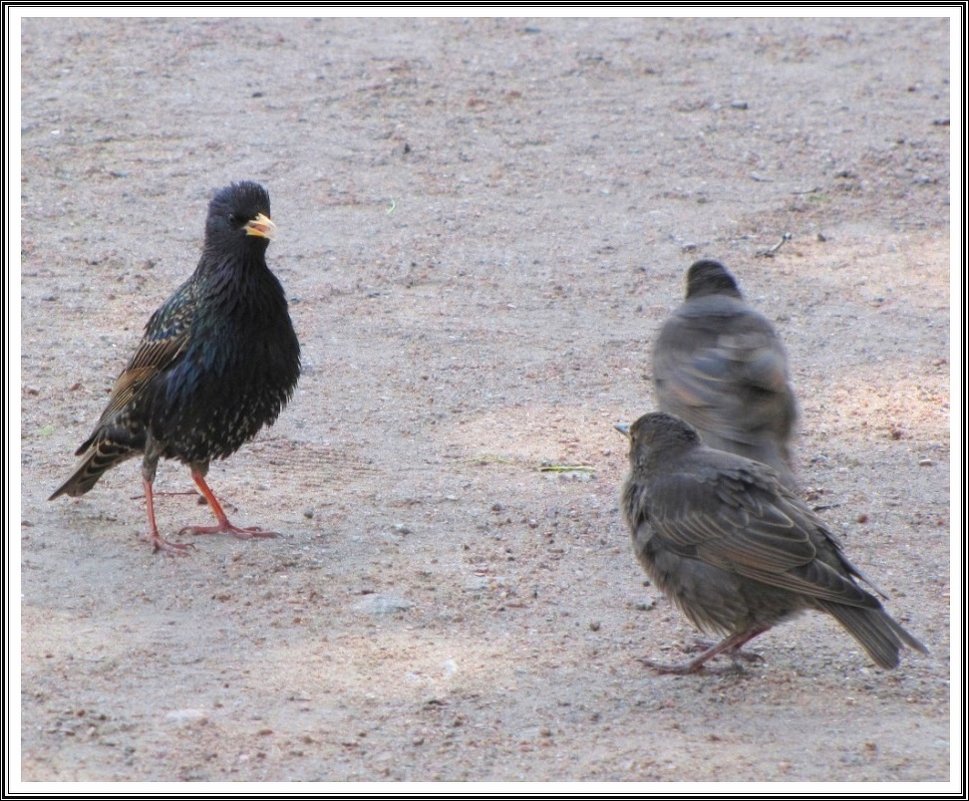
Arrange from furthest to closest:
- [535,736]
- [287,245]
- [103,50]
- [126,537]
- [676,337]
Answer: [103,50] < [287,245] < [676,337] < [126,537] < [535,736]

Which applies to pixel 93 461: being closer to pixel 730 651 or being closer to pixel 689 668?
pixel 689 668

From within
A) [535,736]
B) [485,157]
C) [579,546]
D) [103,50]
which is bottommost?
[535,736]

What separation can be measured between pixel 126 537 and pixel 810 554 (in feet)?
10.6

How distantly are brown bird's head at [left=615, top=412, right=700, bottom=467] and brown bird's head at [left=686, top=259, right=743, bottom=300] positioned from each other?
6.66 feet

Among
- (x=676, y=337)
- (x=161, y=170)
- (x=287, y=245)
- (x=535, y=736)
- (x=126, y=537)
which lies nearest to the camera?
(x=535, y=736)

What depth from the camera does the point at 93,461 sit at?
7.29 metres

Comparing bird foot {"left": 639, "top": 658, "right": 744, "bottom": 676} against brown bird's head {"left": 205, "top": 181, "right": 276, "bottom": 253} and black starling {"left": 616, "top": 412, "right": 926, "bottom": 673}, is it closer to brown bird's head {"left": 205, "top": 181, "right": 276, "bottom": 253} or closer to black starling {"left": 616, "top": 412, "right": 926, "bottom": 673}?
black starling {"left": 616, "top": 412, "right": 926, "bottom": 673}

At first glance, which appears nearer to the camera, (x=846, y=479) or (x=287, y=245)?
(x=846, y=479)

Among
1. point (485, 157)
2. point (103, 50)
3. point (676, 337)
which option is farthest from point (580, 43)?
point (676, 337)

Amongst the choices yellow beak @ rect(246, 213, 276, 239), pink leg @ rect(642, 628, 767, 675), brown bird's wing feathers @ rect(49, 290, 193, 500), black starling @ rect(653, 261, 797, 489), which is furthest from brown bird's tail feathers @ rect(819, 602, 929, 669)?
brown bird's wing feathers @ rect(49, 290, 193, 500)

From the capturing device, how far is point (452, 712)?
223 inches

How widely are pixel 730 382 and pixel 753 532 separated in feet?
4.51

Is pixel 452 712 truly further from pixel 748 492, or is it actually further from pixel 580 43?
pixel 580 43

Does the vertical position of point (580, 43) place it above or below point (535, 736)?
above
